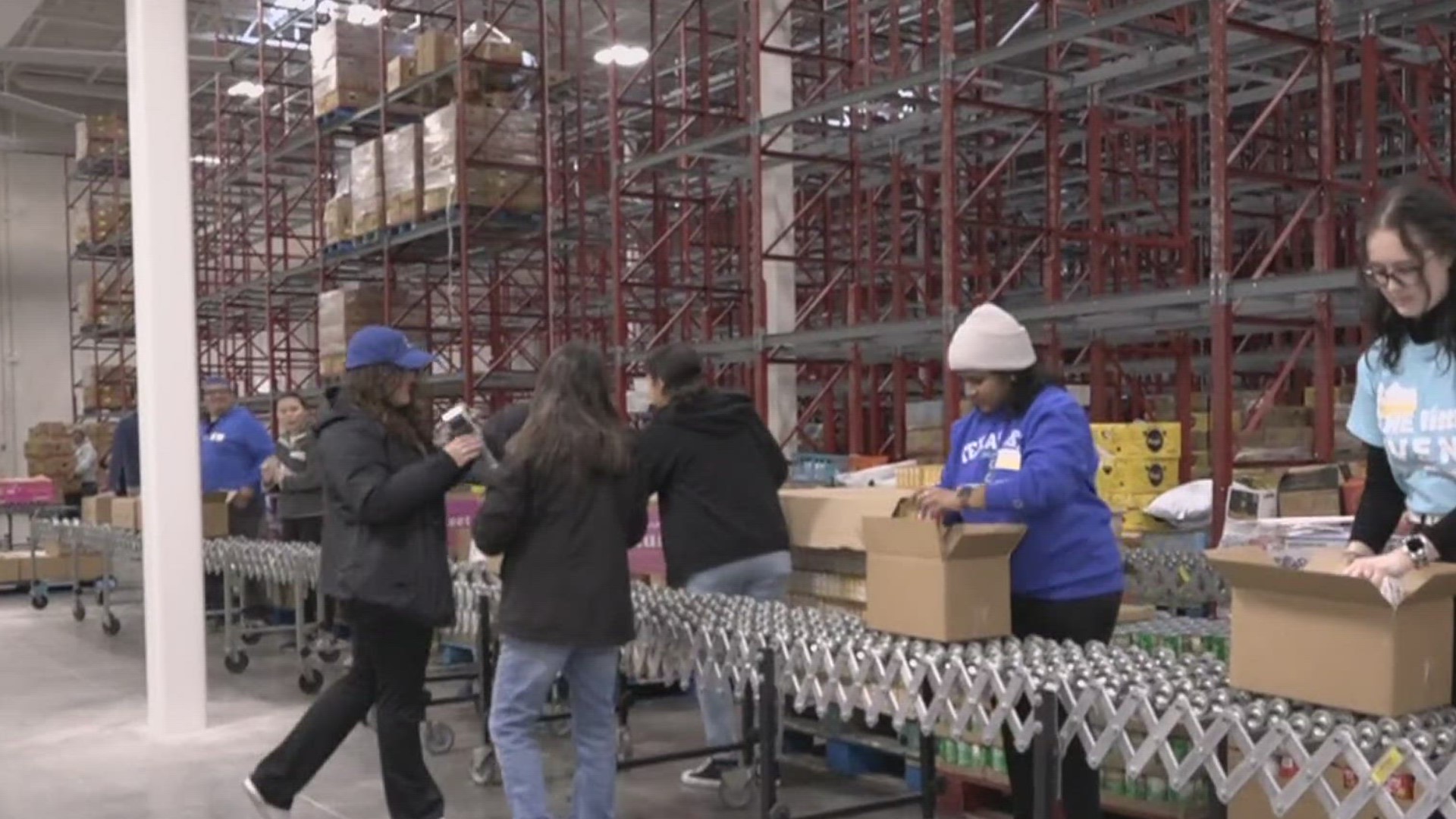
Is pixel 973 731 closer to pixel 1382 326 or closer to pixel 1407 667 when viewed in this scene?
pixel 1407 667

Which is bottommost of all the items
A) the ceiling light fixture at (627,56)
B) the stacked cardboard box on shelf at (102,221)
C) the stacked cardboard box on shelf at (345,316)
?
the stacked cardboard box on shelf at (345,316)

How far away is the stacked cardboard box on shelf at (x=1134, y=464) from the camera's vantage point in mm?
7449

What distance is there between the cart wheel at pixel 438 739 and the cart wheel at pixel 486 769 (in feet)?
1.89

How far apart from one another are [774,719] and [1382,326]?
2.22 m

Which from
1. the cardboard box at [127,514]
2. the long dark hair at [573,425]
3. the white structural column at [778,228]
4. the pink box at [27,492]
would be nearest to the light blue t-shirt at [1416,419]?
the long dark hair at [573,425]

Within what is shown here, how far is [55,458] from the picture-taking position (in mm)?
16516

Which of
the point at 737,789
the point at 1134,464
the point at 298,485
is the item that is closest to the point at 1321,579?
the point at 737,789

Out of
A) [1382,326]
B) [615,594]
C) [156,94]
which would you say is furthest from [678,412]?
[156,94]

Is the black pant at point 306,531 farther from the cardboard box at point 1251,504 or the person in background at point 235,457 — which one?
the cardboard box at point 1251,504

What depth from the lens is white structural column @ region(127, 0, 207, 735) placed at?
6.48 metres

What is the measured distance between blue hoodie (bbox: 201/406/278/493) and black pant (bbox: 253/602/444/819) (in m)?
4.82

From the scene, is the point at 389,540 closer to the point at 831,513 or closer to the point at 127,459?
the point at 831,513

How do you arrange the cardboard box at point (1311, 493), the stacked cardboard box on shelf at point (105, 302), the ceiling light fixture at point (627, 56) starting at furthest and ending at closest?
the stacked cardboard box on shelf at point (105, 302)
the ceiling light fixture at point (627, 56)
the cardboard box at point (1311, 493)

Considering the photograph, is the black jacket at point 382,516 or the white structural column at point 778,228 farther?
the white structural column at point 778,228
